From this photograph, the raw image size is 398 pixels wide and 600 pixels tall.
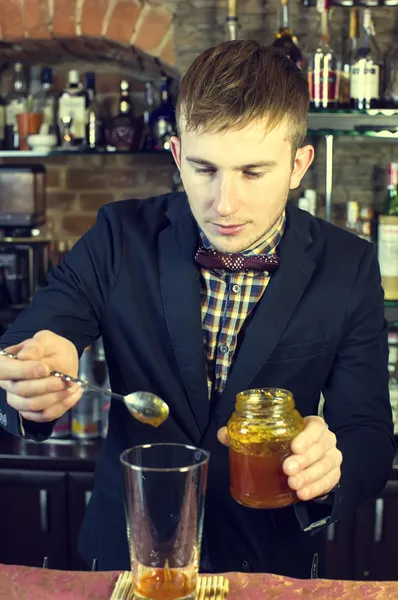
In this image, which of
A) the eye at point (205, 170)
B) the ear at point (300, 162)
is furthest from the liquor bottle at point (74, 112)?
the eye at point (205, 170)

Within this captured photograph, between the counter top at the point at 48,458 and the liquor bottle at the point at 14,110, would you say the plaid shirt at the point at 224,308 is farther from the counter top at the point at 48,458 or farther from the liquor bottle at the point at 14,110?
the liquor bottle at the point at 14,110

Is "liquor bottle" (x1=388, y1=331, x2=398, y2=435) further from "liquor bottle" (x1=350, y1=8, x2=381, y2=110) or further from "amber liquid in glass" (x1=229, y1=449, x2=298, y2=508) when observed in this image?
"amber liquid in glass" (x1=229, y1=449, x2=298, y2=508)

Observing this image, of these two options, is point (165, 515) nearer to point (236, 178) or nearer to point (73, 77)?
point (236, 178)

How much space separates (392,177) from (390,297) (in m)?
0.37

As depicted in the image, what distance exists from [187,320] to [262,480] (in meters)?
0.48

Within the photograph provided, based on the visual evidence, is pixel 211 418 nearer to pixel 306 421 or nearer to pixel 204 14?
pixel 306 421

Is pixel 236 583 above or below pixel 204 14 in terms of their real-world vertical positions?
below

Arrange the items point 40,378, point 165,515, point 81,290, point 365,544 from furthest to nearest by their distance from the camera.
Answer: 1. point 365,544
2. point 81,290
3. point 40,378
4. point 165,515

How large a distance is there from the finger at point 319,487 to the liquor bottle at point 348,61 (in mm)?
1693

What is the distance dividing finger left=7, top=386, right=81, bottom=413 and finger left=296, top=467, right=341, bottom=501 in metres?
0.36

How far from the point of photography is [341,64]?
2809 mm

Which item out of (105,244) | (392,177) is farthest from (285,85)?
(392,177)

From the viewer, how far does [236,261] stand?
5.35 ft

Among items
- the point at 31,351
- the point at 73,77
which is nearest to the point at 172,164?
the point at 73,77
